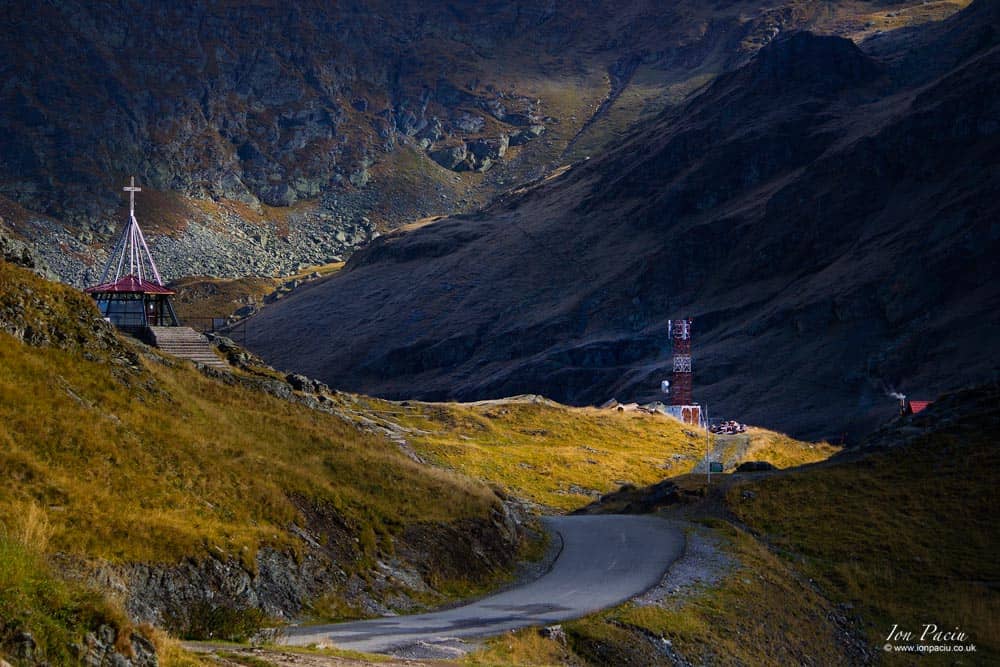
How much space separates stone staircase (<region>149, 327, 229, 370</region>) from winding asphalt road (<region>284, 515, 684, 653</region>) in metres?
16.2

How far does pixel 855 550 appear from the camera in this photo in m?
44.3

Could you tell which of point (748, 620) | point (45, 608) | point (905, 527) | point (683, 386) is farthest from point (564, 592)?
point (683, 386)

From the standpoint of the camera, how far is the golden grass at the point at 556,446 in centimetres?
7356

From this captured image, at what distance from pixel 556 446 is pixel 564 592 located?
59.9 m

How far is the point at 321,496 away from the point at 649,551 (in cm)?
1435

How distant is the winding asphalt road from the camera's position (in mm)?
23312

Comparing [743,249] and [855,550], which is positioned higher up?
[743,249]

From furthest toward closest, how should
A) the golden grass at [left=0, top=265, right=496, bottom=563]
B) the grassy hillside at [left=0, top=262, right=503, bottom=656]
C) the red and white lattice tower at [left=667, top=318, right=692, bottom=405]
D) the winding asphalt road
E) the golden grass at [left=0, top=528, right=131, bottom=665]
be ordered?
the red and white lattice tower at [left=667, top=318, right=692, bottom=405], the winding asphalt road, the golden grass at [left=0, top=265, right=496, bottom=563], the grassy hillside at [left=0, top=262, right=503, bottom=656], the golden grass at [left=0, top=528, right=131, bottom=665]

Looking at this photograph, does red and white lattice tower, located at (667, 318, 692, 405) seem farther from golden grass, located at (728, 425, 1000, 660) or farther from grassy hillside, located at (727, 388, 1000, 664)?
golden grass, located at (728, 425, 1000, 660)

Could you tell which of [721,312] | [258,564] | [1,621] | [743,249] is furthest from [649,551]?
[743,249]

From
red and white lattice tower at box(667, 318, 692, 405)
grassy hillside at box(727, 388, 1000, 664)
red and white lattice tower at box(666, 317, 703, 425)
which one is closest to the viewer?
grassy hillside at box(727, 388, 1000, 664)

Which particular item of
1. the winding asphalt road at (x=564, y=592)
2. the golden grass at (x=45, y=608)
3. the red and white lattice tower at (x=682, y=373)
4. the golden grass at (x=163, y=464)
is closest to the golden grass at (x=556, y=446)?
the red and white lattice tower at (x=682, y=373)

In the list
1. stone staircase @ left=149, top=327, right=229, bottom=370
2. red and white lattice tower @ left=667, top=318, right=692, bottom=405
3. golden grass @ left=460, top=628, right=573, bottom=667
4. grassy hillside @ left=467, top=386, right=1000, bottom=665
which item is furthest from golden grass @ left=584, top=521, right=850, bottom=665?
red and white lattice tower @ left=667, top=318, right=692, bottom=405

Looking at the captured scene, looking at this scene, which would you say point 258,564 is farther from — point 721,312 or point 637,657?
point 721,312
